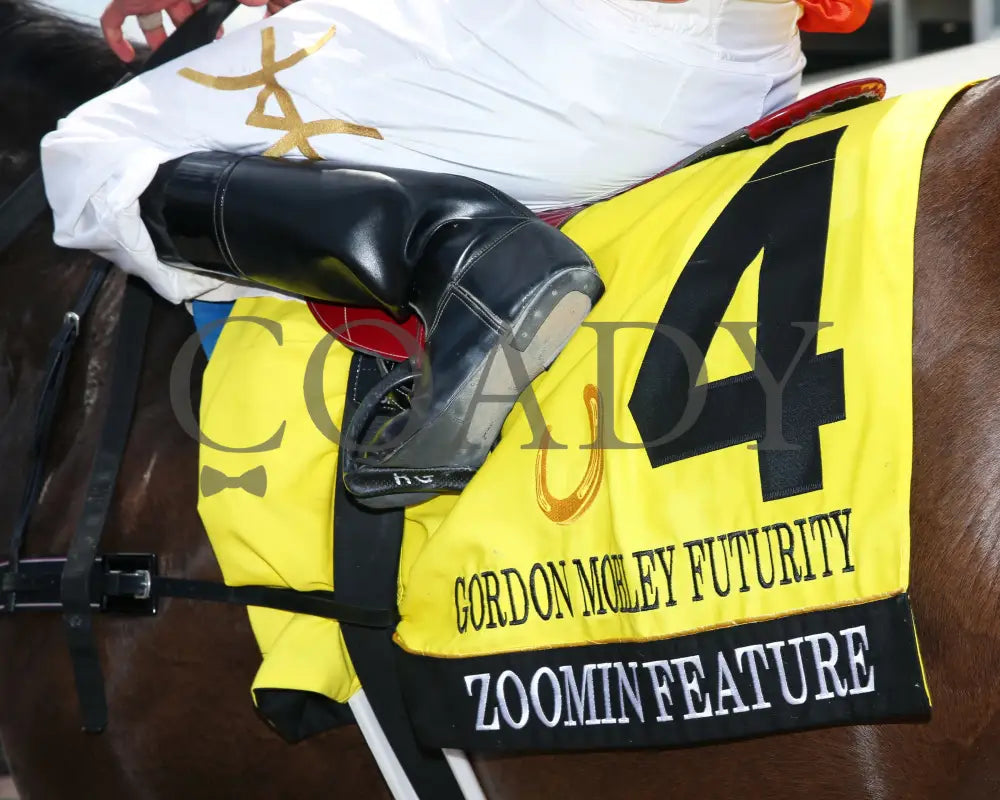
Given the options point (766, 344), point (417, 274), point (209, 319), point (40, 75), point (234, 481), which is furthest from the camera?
point (40, 75)

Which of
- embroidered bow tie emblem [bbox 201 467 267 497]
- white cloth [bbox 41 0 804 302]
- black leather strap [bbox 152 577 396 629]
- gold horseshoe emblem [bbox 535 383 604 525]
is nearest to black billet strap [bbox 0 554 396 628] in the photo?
black leather strap [bbox 152 577 396 629]

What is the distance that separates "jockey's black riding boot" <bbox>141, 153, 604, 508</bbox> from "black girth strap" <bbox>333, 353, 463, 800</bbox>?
0.04 metres

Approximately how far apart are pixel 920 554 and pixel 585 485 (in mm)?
277

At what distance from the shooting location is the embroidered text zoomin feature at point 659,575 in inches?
31.6

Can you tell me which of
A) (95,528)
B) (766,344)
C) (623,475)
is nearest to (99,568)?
(95,528)

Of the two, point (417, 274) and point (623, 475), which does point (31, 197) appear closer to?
point (417, 274)

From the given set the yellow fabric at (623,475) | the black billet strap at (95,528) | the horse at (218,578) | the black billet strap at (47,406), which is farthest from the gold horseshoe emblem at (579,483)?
the black billet strap at (47,406)

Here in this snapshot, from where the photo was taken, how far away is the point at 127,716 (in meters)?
1.16

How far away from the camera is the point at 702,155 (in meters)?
1.05

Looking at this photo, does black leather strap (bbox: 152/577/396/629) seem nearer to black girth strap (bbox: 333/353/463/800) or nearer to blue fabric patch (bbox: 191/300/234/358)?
black girth strap (bbox: 333/353/463/800)

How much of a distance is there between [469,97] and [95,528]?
63 centimetres

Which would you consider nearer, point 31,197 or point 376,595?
point 376,595

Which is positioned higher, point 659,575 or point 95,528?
point 659,575

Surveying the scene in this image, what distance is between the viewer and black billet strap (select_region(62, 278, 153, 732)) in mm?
1135
